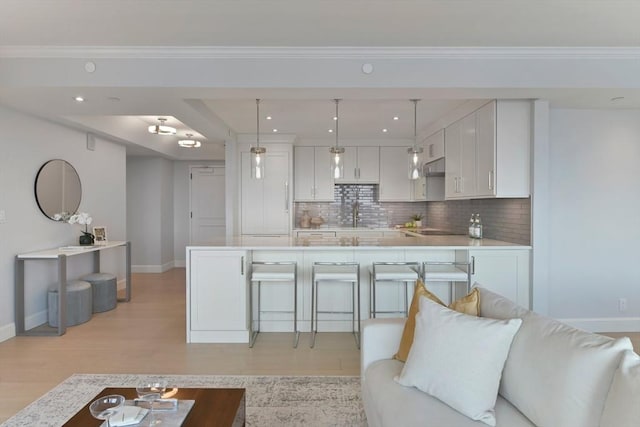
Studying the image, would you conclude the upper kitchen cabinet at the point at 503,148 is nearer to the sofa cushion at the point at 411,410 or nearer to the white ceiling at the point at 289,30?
the white ceiling at the point at 289,30

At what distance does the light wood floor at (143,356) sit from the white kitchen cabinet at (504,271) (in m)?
1.44

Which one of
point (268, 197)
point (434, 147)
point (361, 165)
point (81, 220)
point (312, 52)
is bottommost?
point (81, 220)

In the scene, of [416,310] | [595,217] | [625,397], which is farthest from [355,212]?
[625,397]

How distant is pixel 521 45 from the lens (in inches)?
119

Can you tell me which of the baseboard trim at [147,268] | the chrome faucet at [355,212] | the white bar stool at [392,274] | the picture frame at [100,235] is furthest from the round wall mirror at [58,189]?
the chrome faucet at [355,212]

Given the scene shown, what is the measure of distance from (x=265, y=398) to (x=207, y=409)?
979 mm

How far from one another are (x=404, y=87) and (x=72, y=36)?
261cm

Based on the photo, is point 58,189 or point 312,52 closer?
point 312,52

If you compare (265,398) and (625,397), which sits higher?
(625,397)

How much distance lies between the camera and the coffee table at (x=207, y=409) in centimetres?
154

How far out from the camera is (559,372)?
1354mm

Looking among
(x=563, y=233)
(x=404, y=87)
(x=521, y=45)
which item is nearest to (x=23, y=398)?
(x=404, y=87)

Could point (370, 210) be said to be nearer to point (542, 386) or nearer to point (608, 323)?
point (608, 323)

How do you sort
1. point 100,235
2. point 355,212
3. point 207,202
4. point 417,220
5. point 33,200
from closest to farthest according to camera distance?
point 33,200 < point 100,235 < point 417,220 < point 355,212 < point 207,202
